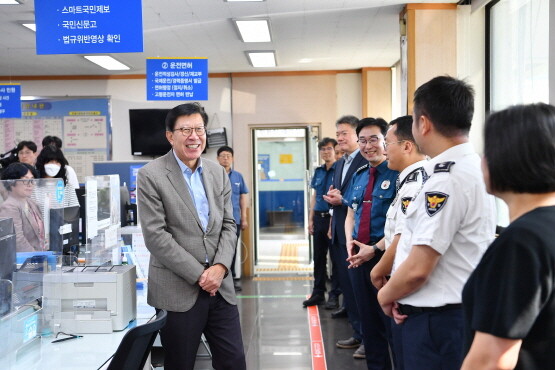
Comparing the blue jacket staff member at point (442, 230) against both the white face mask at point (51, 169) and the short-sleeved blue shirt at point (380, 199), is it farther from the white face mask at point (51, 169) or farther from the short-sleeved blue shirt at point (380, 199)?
the white face mask at point (51, 169)

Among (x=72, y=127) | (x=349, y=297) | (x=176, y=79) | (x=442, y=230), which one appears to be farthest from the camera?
(x=72, y=127)

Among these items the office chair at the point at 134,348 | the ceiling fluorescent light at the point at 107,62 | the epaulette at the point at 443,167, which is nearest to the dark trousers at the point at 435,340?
the epaulette at the point at 443,167

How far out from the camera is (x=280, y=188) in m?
9.13

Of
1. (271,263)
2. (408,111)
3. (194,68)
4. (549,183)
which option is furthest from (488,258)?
(271,263)

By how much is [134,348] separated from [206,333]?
2.67 ft

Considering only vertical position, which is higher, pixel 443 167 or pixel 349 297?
pixel 443 167

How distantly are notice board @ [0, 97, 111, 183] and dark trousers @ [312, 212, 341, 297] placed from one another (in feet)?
13.7

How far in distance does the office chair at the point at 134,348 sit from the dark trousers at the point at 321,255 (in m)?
4.13

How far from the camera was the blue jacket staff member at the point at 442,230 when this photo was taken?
1745 millimetres

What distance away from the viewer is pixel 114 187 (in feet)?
12.4

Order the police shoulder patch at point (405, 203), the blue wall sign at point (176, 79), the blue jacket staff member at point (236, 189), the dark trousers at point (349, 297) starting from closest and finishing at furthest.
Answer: the police shoulder patch at point (405, 203) < the dark trousers at point (349, 297) < the blue wall sign at point (176, 79) < the blue jacket staff member at point (236, 189)

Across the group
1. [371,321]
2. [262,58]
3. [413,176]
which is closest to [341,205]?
[371,321]

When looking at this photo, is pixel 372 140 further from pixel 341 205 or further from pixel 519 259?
pixel 519 259

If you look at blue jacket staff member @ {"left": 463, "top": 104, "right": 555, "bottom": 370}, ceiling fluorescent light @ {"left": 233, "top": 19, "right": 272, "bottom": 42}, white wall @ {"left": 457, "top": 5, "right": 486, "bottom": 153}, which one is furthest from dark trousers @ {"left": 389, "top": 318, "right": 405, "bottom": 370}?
ceiling fluorescent light @ {"left": 233, "top": 19, "right": 272, "bottom": 42}
